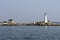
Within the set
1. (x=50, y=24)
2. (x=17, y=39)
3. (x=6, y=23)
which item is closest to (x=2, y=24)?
(x=6, y=23)

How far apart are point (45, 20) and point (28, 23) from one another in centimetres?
2327

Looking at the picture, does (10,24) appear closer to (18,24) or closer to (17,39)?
(18,24)

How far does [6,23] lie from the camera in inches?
4139

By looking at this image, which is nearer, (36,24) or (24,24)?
(36,24)

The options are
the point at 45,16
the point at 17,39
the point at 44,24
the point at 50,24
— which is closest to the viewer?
the point at 17,39

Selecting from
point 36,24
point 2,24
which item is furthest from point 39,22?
point 2,24

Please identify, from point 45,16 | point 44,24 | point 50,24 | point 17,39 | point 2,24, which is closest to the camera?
point 17,39

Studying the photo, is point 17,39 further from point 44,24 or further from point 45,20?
point 44,24

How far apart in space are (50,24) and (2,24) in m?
21.8

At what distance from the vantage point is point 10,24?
334ft

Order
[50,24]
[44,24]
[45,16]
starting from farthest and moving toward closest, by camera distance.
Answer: [50,24]
[44,24]
[45,16]

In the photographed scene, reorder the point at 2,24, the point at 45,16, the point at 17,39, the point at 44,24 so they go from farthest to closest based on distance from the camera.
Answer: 1. the point at 2,24
2. the point at 44,24
3. the point at 45,16
4. the point at 17,39

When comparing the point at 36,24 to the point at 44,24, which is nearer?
the point at 44,24

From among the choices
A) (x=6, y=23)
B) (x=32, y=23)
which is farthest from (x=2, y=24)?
(x=32, y=23)
